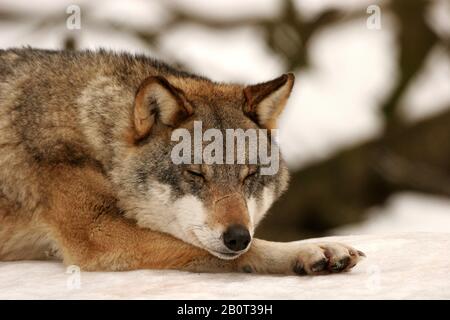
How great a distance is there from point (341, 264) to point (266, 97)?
1.75m

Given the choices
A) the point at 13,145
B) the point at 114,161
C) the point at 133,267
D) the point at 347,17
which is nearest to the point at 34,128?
the point at 13,145

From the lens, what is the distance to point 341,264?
729 cm

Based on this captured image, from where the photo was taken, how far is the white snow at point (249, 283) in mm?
6617

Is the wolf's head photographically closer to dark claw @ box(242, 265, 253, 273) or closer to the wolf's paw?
dark claw @ box(242, 265, 253, 273)

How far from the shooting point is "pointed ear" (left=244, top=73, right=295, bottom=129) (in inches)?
320

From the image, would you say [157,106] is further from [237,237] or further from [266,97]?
[237,237]

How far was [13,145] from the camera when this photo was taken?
327 inches
